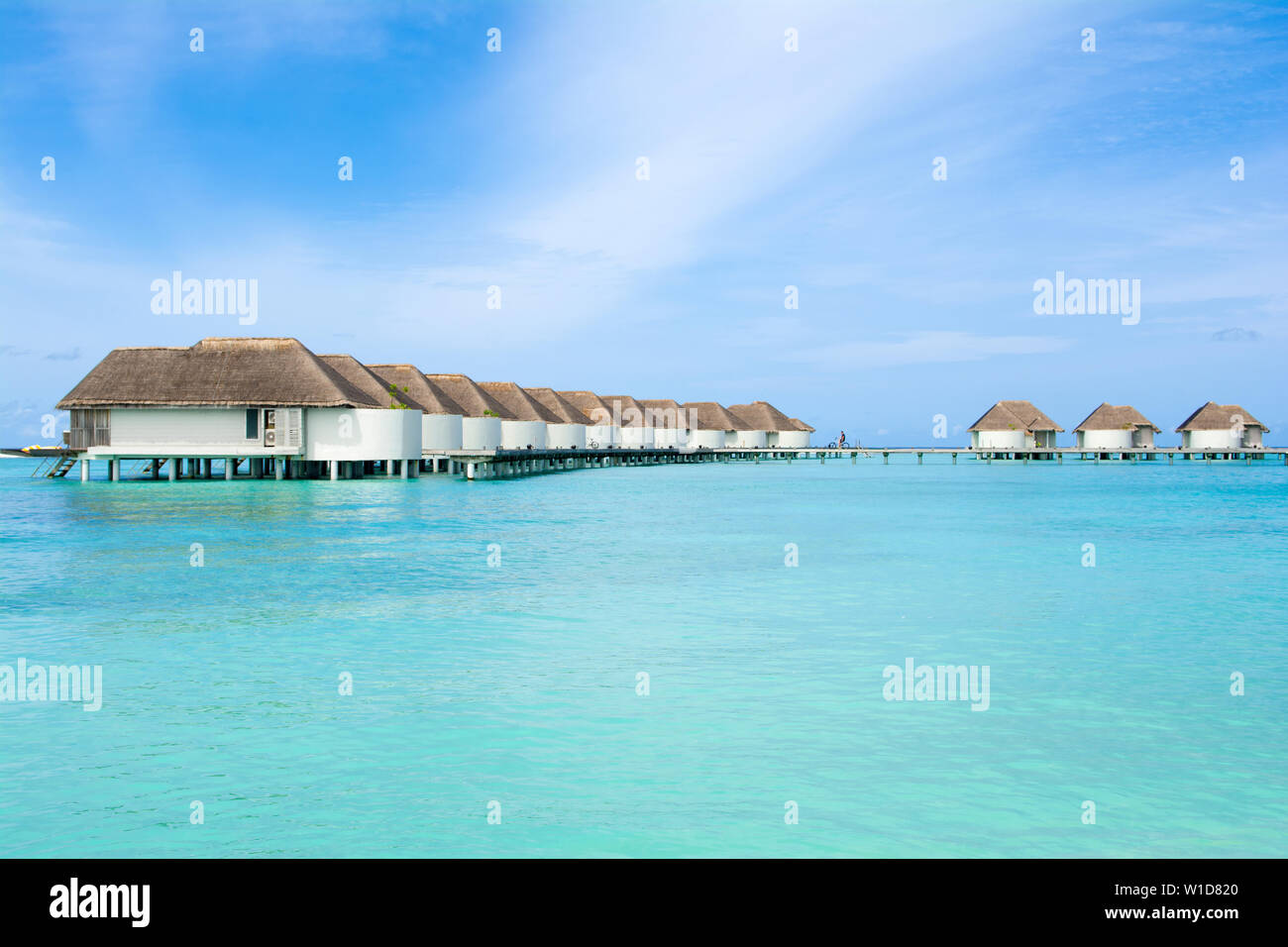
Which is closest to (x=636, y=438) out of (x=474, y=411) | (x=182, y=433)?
(x=474, y=411)

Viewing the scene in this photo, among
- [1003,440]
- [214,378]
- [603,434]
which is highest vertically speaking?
[214,378]

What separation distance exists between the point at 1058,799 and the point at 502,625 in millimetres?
6650

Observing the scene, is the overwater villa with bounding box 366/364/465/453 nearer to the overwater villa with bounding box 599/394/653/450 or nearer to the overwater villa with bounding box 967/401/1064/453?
the overwater villa with bounding box 599/394/653/450

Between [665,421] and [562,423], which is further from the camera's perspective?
[665,421]

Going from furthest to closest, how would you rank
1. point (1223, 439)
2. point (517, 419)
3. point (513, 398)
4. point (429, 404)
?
1. point (1223, 439)
2. point (513, 398)
3. point (517, 419)
4. point (429, 404)

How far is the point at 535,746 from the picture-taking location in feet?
22.5

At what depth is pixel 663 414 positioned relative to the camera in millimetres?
95938

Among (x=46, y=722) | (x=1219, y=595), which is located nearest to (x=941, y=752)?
(x=46, y=722)

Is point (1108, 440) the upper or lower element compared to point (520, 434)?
lower

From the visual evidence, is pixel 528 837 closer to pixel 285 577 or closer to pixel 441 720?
pixel 441 720

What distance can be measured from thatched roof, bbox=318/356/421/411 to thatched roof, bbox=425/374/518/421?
9291 millimetres

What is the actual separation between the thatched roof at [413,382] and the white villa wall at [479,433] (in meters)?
1.15

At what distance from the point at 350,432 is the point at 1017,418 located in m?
61.4

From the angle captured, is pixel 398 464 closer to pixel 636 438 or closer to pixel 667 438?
pixel 636 438
